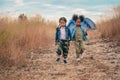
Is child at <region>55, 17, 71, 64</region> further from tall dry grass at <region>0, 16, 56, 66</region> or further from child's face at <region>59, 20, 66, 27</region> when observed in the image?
tall dry grass at <region>0, 16, 56, 66</region>

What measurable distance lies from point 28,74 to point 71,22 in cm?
249

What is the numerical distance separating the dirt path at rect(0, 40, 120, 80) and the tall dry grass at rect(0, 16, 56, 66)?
465 mm

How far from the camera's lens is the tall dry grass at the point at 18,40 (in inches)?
403

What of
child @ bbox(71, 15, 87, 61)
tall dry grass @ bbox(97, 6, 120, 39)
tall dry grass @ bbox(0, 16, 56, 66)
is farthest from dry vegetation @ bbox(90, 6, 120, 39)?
child @ bbox(71, 15, 87, 61)

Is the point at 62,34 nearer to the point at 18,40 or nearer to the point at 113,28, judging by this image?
the point at 18,40

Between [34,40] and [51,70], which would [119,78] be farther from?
[34,40]

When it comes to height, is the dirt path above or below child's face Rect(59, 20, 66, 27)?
below

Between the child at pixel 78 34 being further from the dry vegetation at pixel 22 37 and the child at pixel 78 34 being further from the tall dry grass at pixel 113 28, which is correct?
the tall dry grass at pixel 113 28

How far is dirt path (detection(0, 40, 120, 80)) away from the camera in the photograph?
8359mm

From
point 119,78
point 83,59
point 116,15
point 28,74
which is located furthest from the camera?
point 116,15

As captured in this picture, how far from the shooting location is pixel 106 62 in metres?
10.2

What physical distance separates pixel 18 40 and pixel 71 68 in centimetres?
451

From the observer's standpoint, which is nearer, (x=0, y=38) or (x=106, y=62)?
(x=106, y=62)

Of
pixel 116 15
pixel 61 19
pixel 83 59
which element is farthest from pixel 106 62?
pixel 116 15
